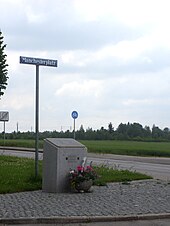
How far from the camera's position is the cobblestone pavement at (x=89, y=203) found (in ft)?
32.7

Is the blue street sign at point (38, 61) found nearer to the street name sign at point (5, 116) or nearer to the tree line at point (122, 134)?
the street name sign at point (5, 116)

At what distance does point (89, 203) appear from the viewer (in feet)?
36.9

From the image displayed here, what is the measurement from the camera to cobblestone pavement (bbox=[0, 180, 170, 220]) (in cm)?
996

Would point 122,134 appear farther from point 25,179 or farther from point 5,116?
point 25,179

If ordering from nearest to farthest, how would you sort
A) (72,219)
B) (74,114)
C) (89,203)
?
(72,219)
(89,203)
(74,114)

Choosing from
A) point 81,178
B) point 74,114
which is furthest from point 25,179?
point 74,114

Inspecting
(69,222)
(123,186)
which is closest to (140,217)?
(69,222)

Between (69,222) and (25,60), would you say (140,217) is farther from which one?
(25,60)

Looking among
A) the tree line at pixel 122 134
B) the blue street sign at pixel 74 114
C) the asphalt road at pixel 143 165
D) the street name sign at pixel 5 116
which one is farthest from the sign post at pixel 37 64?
the tree line at pixel 122 134

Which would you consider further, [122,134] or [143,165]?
[122,134]

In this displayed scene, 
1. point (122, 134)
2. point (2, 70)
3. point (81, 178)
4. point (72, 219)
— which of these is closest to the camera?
point (72, 219)

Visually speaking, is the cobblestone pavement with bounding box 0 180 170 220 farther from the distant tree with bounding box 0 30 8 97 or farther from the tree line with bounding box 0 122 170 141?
the tree line with bounding box 0 122 170 141

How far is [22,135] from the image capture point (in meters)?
92.2

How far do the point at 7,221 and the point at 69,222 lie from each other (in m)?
1.12
